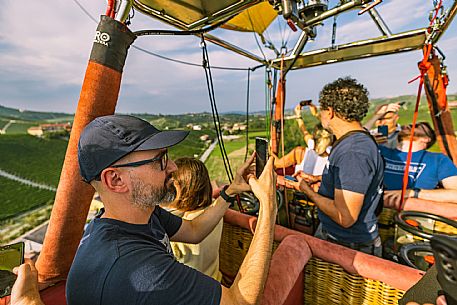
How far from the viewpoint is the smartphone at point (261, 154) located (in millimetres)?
958

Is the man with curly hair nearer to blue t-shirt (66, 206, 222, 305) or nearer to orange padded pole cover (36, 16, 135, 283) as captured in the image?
blue t-shirt (66, 206, 222, 305)

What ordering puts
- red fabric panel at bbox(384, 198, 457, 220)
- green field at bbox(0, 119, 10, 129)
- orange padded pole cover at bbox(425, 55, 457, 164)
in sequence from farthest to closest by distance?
1. green field at bbox(0, 119, 10, 129)
2. orange padded pole cover at bbox(425, 55, 457, 164)
3. red fabric panel at bbox(384, 198, 457, 220)

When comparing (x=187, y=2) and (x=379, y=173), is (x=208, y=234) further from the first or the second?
(x=187, y=2)

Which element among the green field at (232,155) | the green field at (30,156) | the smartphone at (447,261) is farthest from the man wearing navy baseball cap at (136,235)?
the green field at (30,156)

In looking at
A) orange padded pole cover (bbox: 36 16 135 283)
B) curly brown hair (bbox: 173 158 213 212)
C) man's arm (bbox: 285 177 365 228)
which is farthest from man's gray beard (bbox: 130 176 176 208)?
man's arm (bbox: 285 177 365 228)

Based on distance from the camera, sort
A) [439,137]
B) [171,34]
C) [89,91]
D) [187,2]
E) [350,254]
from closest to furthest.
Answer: [89,91] → [350,254] → [171,34] → [187,2] → [439,137]

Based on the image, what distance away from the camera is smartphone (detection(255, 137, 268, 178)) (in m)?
0.96

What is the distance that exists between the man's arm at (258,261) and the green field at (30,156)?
Result: 9475 millimetres

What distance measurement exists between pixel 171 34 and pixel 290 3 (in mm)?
498

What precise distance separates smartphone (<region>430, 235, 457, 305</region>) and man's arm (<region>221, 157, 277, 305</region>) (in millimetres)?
346

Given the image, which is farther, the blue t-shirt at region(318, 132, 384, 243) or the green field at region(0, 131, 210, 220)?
the green field at region(0, 131, 210, 220)

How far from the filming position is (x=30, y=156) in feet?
28.7

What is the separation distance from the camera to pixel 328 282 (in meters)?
0.93

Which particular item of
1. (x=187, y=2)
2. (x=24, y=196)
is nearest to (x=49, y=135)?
(x=24, y=196)
